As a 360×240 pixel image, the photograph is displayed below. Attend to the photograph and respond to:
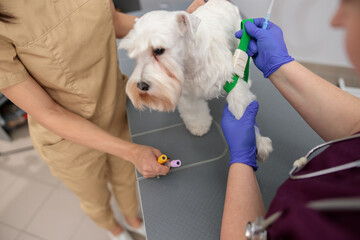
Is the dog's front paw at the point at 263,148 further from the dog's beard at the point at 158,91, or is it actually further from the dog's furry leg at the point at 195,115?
the dog's beard at the point at 158,91

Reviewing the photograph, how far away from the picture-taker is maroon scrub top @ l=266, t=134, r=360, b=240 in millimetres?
342

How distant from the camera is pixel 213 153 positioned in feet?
3.30

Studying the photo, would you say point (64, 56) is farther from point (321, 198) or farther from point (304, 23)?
point (304, 23)

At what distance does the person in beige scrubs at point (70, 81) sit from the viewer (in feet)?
2.36

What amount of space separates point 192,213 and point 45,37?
0.79m

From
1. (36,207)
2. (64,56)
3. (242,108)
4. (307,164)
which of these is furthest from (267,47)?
(36,207)

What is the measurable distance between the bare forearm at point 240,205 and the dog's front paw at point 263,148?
0.69 feet

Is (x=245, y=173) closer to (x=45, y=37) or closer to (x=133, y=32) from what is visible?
(x=133, y=32)

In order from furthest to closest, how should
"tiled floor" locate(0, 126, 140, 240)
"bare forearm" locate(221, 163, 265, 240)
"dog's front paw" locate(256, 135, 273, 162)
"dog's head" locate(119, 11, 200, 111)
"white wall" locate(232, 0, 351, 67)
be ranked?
"tiled floor" locate(0, 126, 140, 240) → "white wall" locate(232, 0, 351, 67) → "dog's front paw" locate(256, 135, 273, 162) → "dog's head" locate(119, 11, 200, 111) → "bare forearm" locate(221, 163, 265, 240)

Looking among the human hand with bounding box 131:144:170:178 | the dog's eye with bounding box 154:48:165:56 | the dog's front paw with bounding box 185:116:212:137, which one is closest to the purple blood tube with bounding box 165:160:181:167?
the human hand with bounding box 131:144:170:178

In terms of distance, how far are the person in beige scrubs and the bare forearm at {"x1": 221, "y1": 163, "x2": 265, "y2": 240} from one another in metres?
0.31

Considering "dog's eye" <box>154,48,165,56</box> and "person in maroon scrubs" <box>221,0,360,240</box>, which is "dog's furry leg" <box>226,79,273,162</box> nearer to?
"person in maroon scrubs" <box>221,0,360,240</box>

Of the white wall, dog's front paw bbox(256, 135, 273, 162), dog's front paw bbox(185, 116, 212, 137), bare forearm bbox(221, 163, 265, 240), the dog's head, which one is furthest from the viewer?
the white wall

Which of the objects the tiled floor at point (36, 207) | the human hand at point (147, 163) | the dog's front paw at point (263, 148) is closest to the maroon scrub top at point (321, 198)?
the dog's front paw at point (263, 148)
